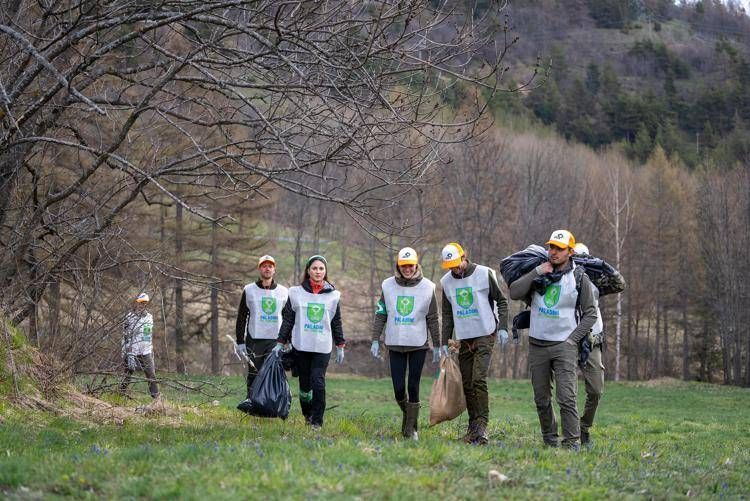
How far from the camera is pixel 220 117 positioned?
11.9 meters

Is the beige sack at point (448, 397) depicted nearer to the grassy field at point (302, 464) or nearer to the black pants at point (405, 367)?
the black pants at point (405, 367)

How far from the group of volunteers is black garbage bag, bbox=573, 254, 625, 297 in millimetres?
78

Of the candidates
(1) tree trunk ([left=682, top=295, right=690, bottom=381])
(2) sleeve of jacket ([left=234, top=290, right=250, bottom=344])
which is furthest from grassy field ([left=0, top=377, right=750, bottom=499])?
(1) tree trunk ([left=682, top=295, right=690, bottom=381])

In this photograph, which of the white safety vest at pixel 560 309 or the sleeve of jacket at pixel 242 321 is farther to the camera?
the sleeve of jacket at pixel 242 321

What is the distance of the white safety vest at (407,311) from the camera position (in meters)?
10.5

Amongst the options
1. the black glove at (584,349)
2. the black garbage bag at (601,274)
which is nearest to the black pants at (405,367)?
the black glove at (584,349)

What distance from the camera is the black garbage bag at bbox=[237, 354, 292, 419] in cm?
1000

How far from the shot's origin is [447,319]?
34.8 ft

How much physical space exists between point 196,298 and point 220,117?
2351cm

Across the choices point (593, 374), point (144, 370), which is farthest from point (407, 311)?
point (144, 370)

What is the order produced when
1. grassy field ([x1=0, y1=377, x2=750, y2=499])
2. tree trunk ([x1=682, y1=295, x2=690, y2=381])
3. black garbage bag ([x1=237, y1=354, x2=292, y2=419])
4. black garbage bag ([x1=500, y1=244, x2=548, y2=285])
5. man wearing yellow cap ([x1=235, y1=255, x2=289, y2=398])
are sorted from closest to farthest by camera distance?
grassy field ([x1=0, y1=377, x2=750, y2=499])
black garbage bag ([x1=500, y1=244, x2=548, y2=285])
black garbage bag ([x1=237, y1=354, x2=292, y2=419])
man wearing yellow cap ([x1=235, y1=255, x2=289, y2=398])
tree trunk ([x1=682, y1=295, x2=690, y2=381])

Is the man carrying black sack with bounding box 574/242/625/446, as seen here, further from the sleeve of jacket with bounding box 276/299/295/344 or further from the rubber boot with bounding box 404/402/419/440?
the sleeve of jacket with bounding box 276/299/295/344

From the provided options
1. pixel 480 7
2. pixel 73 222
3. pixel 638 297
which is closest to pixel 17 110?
pixel 73 222

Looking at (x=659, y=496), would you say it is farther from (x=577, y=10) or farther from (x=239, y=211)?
(x=577, y=10)
